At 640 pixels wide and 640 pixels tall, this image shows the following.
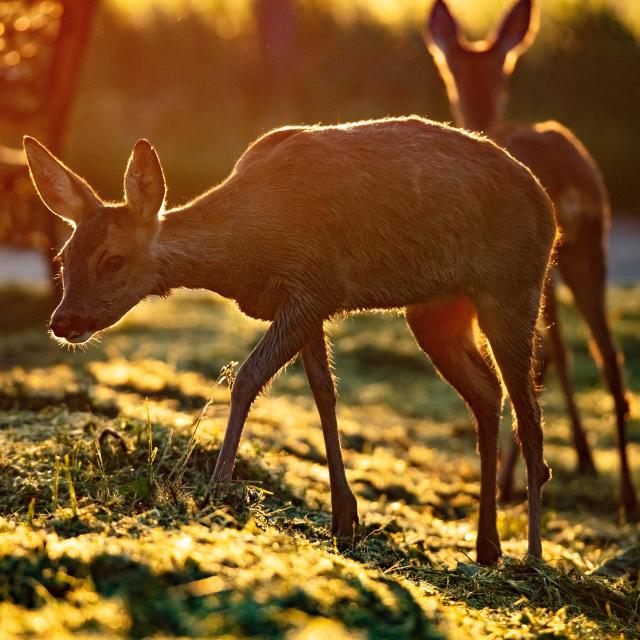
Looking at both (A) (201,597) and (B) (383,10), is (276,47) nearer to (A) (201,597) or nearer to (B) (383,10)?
(B) (383,10)

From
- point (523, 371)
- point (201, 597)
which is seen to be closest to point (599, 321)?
point (523, 371)

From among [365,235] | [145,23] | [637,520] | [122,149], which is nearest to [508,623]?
[365,235]

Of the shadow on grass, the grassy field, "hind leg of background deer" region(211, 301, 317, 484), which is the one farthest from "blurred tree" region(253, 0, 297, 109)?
the shadow on grass

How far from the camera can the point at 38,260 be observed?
18547mm

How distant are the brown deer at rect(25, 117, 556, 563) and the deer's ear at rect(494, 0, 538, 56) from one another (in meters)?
3.31

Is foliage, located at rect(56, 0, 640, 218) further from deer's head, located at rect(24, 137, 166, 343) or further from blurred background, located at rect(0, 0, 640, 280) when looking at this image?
deer's head, located at rect(24, 137, 166, 343)

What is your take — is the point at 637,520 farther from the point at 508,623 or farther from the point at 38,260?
the point at 38,260

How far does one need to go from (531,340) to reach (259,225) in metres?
1.57

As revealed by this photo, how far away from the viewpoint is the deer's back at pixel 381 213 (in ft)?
17.8

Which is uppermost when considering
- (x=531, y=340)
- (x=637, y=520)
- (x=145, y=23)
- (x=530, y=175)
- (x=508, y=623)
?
(x=145, y=23)

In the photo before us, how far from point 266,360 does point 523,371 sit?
1.48 meters

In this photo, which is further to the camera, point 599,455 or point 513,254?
point 599,455

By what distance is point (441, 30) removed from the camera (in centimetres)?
926

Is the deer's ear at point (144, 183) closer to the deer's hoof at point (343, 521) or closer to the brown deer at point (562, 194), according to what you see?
the deer's hoof at point (343, 521)
